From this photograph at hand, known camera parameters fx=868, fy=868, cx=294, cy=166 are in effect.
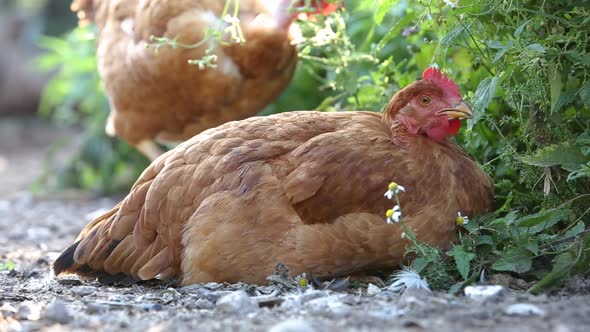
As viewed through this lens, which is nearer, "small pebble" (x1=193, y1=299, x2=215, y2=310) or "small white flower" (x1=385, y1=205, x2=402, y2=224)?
"small pebble" (x1=193, y1=299, x2=215, y2=310)

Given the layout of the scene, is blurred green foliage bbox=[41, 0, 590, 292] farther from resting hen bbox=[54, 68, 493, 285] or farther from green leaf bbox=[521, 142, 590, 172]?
resting hen bbox=[54, 68, 493, 285]

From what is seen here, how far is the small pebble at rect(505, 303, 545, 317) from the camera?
224cm

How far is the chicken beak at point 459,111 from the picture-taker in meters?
3.00

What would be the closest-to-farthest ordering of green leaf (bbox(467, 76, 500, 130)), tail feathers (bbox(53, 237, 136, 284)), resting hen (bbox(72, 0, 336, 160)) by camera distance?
green leaf (bbox(467, 76, 500, 130))
tail feathers (bbox(53, 237, 136, 284))
resting hen (bbox(72, 0, 336, 160))

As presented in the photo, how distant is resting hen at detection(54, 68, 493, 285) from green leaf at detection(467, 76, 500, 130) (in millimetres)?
54

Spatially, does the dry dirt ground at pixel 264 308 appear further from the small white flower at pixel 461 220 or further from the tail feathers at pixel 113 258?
the small white flower at pixel 461 220

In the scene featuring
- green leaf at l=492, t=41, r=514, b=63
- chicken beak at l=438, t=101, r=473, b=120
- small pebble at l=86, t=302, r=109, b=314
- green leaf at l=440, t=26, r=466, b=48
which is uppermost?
green leaf at l=440, t=26, r=466, b=48

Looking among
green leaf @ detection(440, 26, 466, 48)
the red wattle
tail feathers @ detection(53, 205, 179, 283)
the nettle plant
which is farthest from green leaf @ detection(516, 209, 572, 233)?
tail feathers @ detection(53, 205, 179, 283)

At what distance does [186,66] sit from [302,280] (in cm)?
202

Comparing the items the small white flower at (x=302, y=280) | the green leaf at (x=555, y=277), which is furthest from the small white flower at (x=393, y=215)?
the green leaf at (x=555, y=277)

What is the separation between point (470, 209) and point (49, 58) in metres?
5.02

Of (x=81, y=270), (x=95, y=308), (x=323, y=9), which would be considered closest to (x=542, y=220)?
(x=95, y=308)

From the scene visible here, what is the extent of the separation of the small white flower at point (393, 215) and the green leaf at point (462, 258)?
8.2 inches

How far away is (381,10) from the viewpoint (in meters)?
3.32
